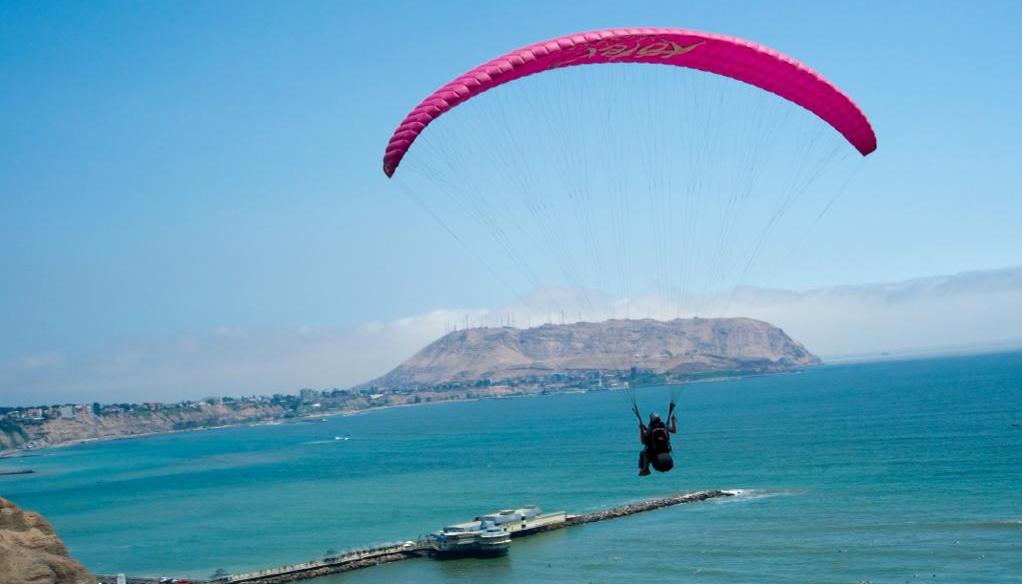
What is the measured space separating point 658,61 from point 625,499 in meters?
36.5

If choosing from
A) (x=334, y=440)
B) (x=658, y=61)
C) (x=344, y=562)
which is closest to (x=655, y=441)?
(x=658, y=61)

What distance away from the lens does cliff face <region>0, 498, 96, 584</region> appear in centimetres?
2708

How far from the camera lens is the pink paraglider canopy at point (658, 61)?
16625mm

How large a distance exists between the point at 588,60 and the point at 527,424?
114 metres

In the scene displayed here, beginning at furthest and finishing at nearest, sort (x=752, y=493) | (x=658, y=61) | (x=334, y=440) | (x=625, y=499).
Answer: (x=334, y=440)
(x=625, y=499)
(x=752, y=493)
(x=658, y=61)

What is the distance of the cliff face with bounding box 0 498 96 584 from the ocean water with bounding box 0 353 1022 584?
37.9ft

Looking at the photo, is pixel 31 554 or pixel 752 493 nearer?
pixel 31 554

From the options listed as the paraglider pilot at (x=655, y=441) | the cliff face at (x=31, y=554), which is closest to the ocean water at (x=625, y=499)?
the cliff face at (x=31, y=554)

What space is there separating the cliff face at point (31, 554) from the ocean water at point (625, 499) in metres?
11.6

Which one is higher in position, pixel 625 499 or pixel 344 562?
pixel 625 499

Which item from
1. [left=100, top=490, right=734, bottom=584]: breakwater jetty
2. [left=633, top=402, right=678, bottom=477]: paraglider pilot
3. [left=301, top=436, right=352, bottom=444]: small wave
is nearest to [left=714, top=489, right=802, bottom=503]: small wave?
[left=100, top=490, right=734, bottom=584]: breakwater jetty

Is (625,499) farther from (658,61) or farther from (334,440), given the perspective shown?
(334,440)

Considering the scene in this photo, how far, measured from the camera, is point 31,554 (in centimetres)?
2809

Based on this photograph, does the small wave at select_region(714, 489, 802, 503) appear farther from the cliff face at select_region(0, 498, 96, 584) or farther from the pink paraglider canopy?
the pink paraglider canopy
